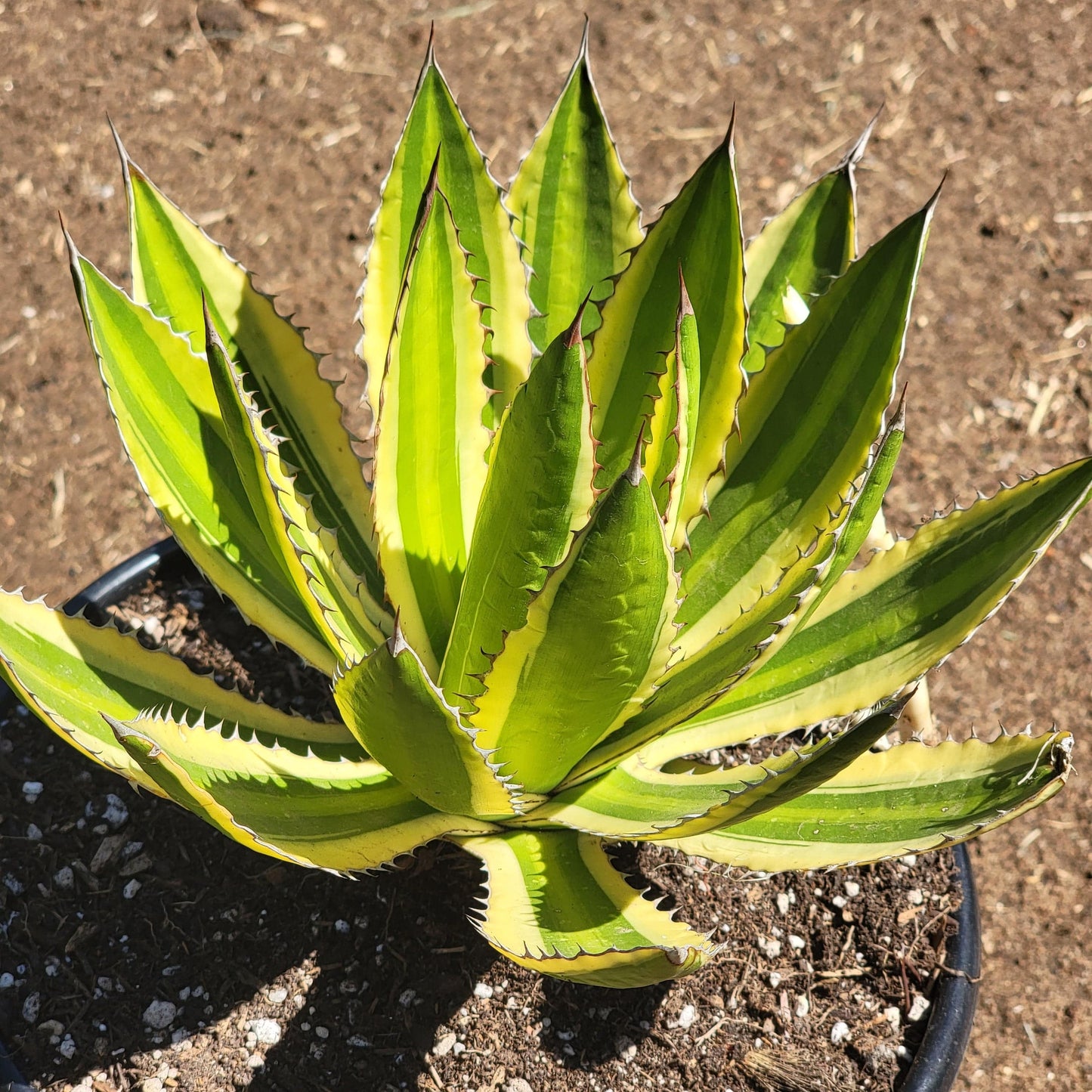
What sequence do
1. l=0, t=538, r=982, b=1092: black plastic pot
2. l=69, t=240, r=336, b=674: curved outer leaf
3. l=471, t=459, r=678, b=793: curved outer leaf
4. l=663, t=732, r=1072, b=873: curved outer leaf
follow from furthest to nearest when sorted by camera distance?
l=0, t=538, r=982, b=1092: black plastic pot < l=69, t=240, r=336, b=674: curved outer leaf < l=663, t=732, r=1072, b=873: curved outer leaf < l=471, t=459, r=678, b=793: curved outer leaf

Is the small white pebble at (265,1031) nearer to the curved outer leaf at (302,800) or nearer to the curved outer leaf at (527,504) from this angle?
the curved outer leaf at (302,800)

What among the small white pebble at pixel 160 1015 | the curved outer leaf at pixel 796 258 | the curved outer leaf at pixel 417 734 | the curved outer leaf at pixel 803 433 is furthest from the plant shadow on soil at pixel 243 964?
the curved outer leaf at pixel 796 258

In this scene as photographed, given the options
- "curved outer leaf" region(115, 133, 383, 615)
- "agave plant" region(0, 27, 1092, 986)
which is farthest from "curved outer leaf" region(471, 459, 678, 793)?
"curved outer leaf" region(115, 133, 383, 615)

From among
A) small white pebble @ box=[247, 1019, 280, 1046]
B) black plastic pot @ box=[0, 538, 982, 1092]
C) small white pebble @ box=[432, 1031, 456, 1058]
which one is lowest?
black plastic pot @ box=[0, 538, 982, 1092]

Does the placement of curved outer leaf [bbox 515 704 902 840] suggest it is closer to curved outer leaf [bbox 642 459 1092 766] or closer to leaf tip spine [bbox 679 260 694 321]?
curved outer leaf [bbox 642 459 1092 766]

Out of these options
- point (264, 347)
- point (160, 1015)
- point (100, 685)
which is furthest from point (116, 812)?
point (264, 347)
